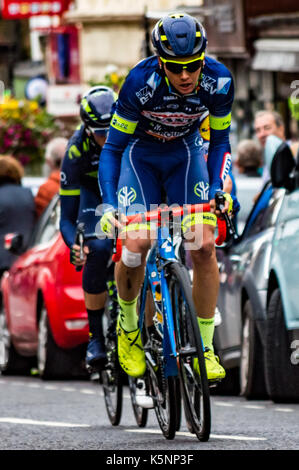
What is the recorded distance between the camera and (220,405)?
457 inches

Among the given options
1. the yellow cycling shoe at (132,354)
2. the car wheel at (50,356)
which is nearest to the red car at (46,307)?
the car wheel at (50,356)

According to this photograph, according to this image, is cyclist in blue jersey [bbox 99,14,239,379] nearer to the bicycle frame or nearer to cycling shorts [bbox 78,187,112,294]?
the bicycle frame

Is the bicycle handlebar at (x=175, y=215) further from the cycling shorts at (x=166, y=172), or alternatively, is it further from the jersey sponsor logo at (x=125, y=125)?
the jersey sponsor logo at (x=125, y=125)

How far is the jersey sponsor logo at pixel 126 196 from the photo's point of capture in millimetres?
8500

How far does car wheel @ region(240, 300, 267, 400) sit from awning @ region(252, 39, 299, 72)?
1561 centimetres

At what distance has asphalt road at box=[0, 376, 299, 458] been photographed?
8.05m

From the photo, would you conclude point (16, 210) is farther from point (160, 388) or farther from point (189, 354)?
point (189, 354)

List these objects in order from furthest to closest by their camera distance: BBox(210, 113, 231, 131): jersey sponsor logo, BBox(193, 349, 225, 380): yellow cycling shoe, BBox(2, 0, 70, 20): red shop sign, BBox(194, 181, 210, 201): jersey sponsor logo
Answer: BBox(2, 0, 70, 20): red shop sign
BBox(194, 181, 210, 201): jersey sponsor logo
BBox(210, 113, 231, 131): jersey sponsor logo
BBox(193, 349, 225, 380): yellow cycling shoe

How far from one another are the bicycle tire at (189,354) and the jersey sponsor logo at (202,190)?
516mm

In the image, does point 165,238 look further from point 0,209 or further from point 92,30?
point 92,30

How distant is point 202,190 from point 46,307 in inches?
224

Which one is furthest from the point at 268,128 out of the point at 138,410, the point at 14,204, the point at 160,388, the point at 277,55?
the point at 277,55

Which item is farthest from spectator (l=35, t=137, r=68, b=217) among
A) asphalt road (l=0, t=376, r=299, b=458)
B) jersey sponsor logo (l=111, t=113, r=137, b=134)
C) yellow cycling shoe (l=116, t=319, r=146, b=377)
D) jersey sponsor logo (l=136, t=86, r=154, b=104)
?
jersey sponsor logo (l=136, t=86, r=154, b=104)

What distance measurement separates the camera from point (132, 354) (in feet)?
29.5
